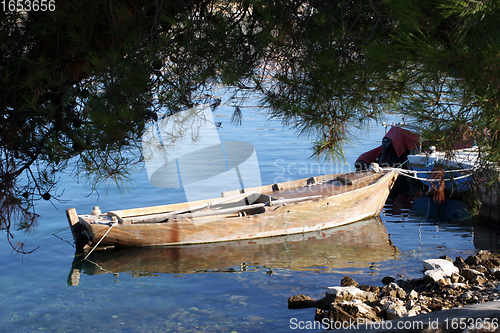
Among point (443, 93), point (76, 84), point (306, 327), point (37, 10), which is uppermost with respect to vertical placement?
point (37, 10)

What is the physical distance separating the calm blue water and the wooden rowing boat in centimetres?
29

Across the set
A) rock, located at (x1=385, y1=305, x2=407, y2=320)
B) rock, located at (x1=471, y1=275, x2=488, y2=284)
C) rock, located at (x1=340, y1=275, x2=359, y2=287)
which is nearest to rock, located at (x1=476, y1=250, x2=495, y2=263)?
rock, located at (x1=471, y1=275, x2=488, y2=284)

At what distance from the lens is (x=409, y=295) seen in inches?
234

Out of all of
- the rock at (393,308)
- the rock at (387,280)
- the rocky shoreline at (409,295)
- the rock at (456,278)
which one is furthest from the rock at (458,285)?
the rock at (393,308)

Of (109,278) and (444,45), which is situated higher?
(444,45)

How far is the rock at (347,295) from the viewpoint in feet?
19.6

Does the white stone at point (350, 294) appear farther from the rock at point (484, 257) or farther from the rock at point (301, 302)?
the rock at point (484, 257)

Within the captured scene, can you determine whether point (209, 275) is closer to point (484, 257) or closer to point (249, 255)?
point (249, 255)

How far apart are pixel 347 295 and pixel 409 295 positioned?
816 mm

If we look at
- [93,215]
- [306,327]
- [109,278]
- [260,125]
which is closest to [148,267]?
[109,278]

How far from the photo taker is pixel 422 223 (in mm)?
10969

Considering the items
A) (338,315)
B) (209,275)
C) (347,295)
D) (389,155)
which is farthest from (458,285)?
(389,155)

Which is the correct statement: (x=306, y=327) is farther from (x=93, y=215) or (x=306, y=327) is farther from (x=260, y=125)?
(x=260, y=125)

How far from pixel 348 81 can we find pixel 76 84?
7.38 ft
